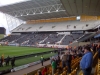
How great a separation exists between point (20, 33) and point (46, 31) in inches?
536

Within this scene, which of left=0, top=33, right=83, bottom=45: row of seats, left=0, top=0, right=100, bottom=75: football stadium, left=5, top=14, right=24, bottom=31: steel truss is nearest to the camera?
left=0, top=0, right=100, bottom=75: football stadium

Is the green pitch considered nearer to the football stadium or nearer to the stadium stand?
the football stadium

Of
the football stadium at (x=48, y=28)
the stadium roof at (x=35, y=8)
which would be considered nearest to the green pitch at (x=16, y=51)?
the football stadium at (x=48, y=28)

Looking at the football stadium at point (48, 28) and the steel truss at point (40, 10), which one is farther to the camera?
the steel truss at point (40, 10)

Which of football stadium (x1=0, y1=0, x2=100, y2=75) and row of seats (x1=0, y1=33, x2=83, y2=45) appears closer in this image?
football stadium (x1=0, y1=0, x2=100, y2=75)

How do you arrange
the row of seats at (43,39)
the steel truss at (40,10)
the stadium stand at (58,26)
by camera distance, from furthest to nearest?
the stadium stand at (58,26)
the row of seats at (43,39)
the steel truss at (40,10)

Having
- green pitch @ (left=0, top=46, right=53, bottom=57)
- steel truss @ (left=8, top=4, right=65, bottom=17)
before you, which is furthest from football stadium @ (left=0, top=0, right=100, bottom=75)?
green pitch @ (left=0, top=46, right=53, bottom=57)

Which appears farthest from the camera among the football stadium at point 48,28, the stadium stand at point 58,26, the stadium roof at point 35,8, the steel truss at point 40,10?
the stadium stand at point 58,26

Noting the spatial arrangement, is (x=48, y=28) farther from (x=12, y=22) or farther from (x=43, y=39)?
(x=12, y=22)

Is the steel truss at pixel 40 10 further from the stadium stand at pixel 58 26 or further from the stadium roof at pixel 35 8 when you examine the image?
the stadium stand at pixel 58 26

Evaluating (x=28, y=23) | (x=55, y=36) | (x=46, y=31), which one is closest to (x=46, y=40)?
(x=55, y=36)

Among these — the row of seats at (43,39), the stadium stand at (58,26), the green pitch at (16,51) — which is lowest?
the green pitch at (16,51)

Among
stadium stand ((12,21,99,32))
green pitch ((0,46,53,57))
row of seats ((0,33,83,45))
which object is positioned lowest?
green pitch ((0,46,53,57))

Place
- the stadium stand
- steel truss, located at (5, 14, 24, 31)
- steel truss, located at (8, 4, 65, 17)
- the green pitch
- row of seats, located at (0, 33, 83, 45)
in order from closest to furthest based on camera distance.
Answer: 1. the green pitch
2. steel truss, located at (8, 4, 65, 17)
3. row of seats, located at (0, 33, 83, 45)
4. the stadium stand
5. steel truss, located at (5, 14, 24, 31)
